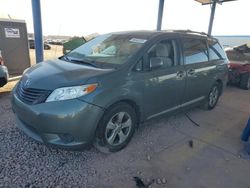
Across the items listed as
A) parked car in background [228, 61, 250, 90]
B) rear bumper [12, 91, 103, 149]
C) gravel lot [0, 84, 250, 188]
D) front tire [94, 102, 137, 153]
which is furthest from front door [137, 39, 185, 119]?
parked car in background [228, 61, 250, 90]

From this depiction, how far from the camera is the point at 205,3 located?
36.9 ft

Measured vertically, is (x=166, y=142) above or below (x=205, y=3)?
below

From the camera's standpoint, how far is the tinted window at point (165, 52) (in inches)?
135

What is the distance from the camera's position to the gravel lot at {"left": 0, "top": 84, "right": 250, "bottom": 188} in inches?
102

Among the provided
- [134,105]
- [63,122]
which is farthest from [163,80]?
[63,122]

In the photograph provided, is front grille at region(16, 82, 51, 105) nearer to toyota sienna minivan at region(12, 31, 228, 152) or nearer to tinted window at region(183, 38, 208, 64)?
toyota sienna minivan at region(12, 31, 228, 152)

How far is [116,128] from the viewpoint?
3.09m

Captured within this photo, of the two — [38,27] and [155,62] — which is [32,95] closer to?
[155,62]

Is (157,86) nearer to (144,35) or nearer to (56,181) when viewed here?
(144,35)

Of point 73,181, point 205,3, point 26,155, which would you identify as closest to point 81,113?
point 73,181

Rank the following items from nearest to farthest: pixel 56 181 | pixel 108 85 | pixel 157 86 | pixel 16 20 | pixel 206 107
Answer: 1. pixel 56 181
2. pixel 108 85
3. pixel 157 86
4. pixel 206 107
5. pixel 16 20

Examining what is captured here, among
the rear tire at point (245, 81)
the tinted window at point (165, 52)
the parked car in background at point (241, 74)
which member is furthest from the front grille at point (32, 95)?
the rear tire at point (245, 81)

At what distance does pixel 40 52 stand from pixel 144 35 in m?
3.99

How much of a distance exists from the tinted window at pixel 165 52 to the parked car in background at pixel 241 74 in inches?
212
